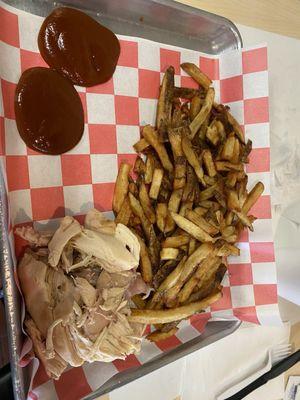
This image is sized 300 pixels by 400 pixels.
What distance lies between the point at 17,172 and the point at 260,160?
104cm

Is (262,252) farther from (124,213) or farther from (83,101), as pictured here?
(83,101)

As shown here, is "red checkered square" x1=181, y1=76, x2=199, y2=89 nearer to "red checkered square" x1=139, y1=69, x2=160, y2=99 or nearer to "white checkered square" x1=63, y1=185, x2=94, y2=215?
"red checkered square" x1=139, y1=69, x2=160, y2=99

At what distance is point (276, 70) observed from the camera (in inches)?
78.6

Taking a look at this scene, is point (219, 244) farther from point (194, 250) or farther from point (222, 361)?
point (222, 361)

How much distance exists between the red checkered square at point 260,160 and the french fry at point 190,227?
462 mm

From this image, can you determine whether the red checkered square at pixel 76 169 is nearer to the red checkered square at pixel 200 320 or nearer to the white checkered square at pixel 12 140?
the white checkered square at pixel 12 140

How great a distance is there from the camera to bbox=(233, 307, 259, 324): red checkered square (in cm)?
176

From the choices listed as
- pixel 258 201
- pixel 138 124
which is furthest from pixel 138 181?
pixel 258 201

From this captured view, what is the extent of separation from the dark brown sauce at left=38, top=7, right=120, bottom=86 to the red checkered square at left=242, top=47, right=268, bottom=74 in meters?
0.59

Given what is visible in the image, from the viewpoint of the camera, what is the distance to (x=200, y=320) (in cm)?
179

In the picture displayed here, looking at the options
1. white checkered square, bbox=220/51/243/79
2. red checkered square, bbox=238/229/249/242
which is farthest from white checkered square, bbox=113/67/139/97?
red checkered square, bbox=238/229/249/242

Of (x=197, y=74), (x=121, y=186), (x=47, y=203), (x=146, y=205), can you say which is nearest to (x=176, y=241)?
(x=146, y=205)

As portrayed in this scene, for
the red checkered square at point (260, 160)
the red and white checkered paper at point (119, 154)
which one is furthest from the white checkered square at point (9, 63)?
the red checkered square at point (260, 160)

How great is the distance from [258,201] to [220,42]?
29.7 inches
